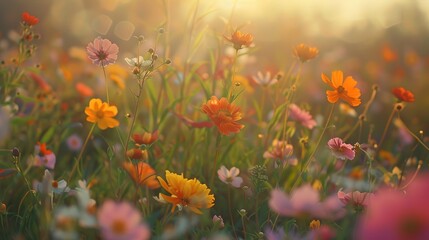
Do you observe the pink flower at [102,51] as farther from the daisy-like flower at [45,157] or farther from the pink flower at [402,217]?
the pink flower at [402,217]

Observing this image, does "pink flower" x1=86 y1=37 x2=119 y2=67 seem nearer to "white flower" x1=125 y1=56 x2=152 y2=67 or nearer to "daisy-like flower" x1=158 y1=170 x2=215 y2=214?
"white flower" x1=125 y1=56 x2=152 y2=67

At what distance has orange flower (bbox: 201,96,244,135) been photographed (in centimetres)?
129

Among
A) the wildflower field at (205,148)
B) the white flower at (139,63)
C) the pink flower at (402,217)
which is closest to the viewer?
the pink flower at (402,217)

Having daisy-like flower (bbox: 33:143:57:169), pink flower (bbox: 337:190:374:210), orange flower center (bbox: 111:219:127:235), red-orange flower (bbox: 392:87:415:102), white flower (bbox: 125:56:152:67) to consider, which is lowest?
daisy-like flower (bbox: 33:143:57:169)

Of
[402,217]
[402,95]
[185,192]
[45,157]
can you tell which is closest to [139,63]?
[185,192]

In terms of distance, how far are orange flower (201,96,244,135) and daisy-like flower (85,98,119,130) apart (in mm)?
220

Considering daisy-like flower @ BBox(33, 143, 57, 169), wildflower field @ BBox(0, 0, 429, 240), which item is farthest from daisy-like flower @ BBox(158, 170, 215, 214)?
daisy-like flower @ BBox(33, 143, 57, 169)

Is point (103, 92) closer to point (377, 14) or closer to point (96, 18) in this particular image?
point (96, 18)

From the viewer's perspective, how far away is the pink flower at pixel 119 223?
0.59m

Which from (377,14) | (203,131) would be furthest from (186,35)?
(377,14)

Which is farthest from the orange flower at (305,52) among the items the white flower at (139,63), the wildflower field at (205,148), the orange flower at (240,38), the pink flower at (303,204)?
the pink flower at (303,204)

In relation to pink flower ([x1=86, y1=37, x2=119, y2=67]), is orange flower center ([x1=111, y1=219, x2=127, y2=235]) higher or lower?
higher

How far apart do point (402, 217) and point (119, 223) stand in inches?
11.2

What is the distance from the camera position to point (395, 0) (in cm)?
675
